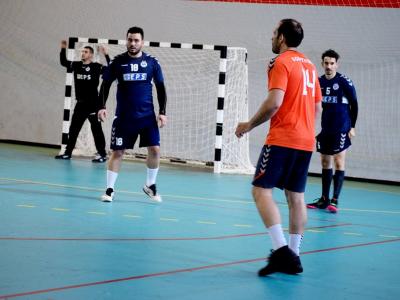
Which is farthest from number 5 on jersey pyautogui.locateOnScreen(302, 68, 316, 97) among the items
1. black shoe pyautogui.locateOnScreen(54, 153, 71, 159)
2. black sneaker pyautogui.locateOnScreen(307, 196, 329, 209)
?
black shoe pyautogui.locateOnScreen(54, 153, 71, 159)

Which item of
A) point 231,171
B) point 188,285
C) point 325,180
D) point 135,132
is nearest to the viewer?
point 188,285

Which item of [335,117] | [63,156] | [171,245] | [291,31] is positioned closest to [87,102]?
[63,156]

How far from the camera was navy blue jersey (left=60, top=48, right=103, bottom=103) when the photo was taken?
48.3 ft

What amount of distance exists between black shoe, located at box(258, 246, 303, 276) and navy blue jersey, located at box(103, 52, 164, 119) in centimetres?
423

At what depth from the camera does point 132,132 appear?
30.6 ft

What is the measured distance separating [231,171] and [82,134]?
3877 mm

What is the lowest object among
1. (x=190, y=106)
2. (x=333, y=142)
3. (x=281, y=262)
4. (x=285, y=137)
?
(x=281, y=262)

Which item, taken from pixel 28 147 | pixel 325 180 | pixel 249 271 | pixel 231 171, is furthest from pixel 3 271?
pixel 28 147

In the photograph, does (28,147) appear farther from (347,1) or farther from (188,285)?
(188,285)

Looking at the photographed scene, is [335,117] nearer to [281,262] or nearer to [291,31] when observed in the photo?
[291,31]

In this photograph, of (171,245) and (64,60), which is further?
(64,60)

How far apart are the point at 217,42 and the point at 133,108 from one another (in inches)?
291

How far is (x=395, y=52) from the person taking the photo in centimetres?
1484

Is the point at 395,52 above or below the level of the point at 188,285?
above
